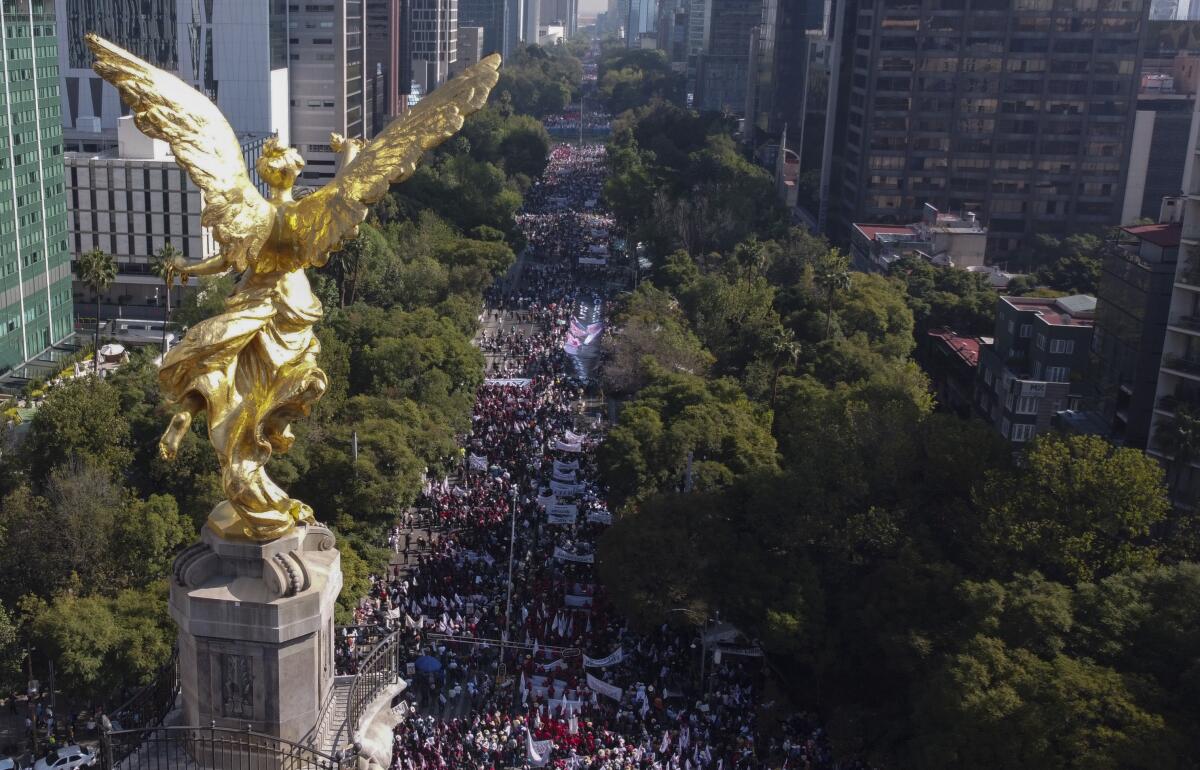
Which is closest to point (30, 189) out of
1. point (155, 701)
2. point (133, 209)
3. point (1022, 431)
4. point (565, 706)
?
point (133, 209)

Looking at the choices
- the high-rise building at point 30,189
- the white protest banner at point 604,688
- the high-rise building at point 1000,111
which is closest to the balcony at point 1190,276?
→ the white protest banner at point 604,688

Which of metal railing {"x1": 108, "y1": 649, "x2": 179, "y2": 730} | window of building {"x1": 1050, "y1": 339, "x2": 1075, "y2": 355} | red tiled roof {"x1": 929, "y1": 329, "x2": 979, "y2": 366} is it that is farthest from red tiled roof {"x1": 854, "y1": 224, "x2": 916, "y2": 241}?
metal railing {"x1": 108, "y1": 649, "x2": 179, "y2": 730}

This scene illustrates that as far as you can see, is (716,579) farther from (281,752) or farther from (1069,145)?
(1069,145)

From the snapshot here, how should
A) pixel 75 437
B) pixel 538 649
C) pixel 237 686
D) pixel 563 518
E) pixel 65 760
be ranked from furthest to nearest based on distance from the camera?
pixel 563 518 < pixel 75 437 < pixel 538 649 < pixel 65 760 < pixel 237 686

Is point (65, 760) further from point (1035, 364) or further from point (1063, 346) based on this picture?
point (1035, 364)

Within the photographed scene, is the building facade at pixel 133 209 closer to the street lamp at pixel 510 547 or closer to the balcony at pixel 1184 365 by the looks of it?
the street lamp at pixel 510 547

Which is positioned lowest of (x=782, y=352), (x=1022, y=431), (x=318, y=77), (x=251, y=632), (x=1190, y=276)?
(x=1022, y=431)
